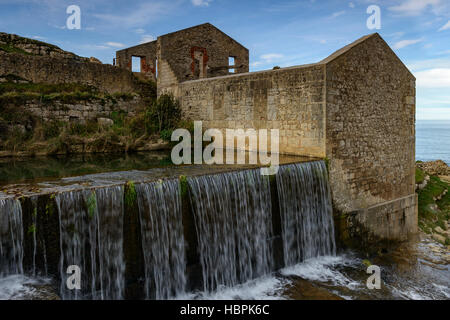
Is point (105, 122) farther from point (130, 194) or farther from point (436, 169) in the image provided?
point (436, 169)

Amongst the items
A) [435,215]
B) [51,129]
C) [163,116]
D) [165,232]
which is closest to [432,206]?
[435,215]

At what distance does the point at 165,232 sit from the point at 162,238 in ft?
0.36

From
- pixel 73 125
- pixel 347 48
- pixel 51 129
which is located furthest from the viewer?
pixel 73 125

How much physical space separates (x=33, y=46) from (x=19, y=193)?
43.2ft

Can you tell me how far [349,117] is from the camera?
33.7 ft

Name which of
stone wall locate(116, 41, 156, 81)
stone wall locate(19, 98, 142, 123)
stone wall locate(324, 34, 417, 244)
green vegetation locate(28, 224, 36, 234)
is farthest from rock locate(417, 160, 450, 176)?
green vegetation locate(28, 224, 36, 234)

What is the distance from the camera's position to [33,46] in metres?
15.8

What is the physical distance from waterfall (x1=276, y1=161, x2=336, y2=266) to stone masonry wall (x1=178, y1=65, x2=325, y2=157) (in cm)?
121

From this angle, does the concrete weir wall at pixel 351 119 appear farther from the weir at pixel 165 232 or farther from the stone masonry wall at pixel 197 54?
the stone masonry wall at pixel 197 54

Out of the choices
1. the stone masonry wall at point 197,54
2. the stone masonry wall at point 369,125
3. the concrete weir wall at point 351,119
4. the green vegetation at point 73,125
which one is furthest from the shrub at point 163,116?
the stone masonry wall at point 369,125

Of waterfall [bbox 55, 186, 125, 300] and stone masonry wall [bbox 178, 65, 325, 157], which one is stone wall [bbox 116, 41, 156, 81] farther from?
waterfall [bbox 55, 186, 125, 300]

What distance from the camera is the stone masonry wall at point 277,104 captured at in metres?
9.83
